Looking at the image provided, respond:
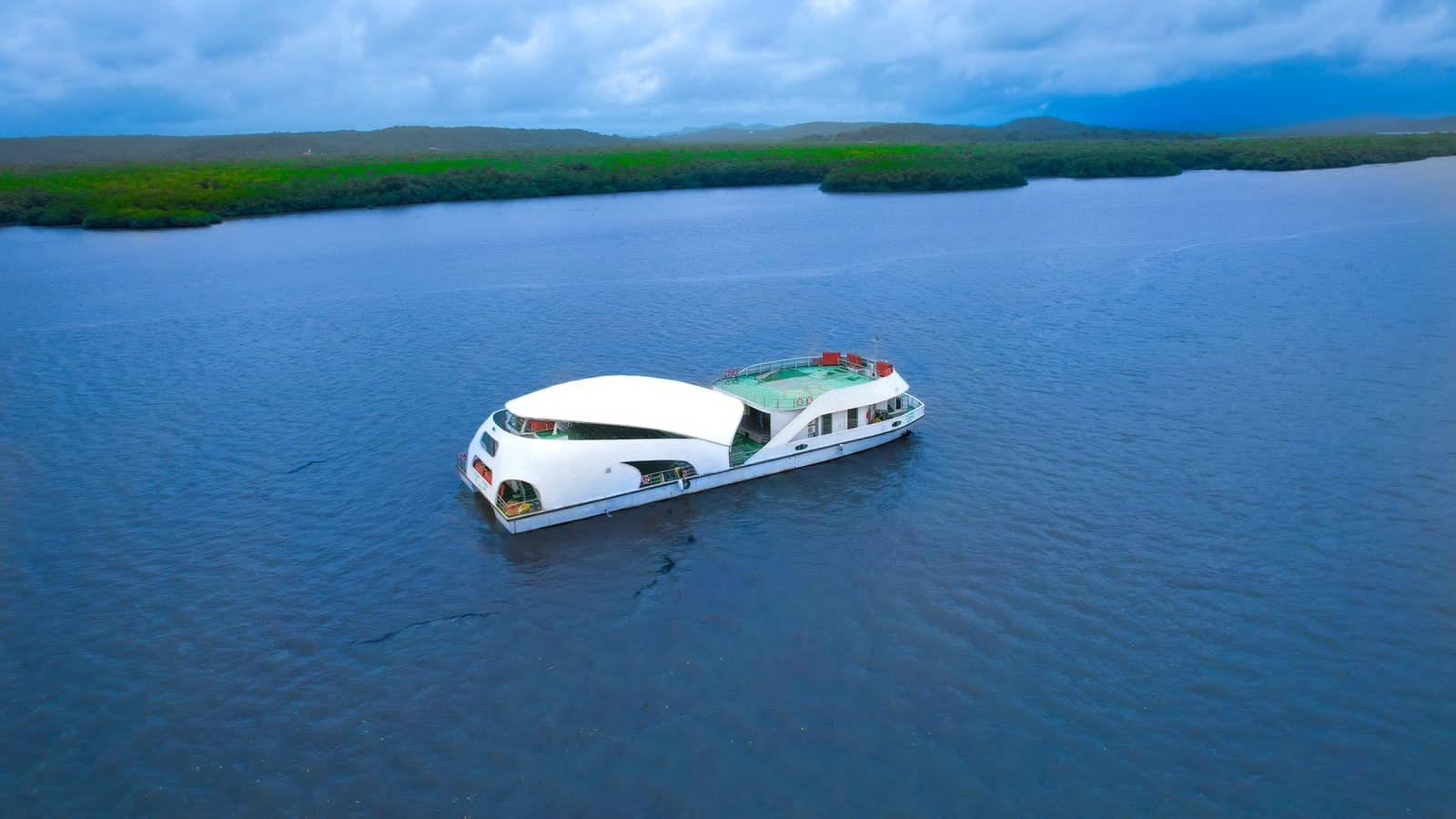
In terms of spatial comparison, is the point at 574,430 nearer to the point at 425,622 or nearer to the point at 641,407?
the point at 641,407

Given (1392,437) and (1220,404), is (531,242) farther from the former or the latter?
(1392,437)

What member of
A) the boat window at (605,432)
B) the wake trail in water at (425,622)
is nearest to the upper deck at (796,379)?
the boat window at (605,432)

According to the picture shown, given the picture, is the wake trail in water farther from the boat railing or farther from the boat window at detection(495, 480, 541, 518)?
the boat railing

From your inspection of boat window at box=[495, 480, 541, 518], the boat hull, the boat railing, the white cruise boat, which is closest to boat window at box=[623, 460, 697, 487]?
the white cruise boat

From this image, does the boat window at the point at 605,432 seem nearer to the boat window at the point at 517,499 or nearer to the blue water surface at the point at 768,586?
the boat window at the point at 517,499

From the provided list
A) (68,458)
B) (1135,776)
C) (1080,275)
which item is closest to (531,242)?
(1080,275)
